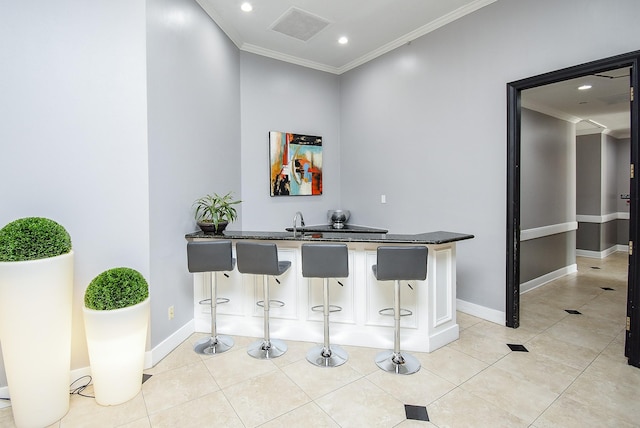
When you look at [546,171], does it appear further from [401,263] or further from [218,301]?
[218,301]

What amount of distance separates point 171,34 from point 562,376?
170 inches

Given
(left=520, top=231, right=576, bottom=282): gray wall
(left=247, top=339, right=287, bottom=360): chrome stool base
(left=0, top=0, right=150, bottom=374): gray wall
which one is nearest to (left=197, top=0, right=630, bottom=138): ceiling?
(left=0, top=0, right=150, bottom=374): gray wall

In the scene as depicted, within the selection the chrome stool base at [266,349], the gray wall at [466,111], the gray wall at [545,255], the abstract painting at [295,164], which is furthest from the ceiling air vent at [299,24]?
the gray wall at [545,255]

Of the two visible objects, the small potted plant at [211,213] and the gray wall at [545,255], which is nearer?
the small potted plant at [211,213]

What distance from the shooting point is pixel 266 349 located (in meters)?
2.83

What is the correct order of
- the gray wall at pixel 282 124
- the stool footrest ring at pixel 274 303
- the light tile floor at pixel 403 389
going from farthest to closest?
the gray wall at pixel 282 124, the stool footrest ring at pixel 274 303, the light tile floor at pixel 403 389

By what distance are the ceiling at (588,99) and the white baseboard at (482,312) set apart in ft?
9.05

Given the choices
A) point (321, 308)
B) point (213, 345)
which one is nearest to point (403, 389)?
point (321, 308)

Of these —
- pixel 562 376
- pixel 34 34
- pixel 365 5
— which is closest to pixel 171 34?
pixel 34 34

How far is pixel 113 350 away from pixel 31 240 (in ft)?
2.84

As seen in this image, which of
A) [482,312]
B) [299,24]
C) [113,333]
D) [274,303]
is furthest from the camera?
[299,24]

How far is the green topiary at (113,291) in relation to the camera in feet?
6.95

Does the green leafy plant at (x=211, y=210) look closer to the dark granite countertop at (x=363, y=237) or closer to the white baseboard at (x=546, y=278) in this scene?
the dark granite countertop at (x=363, y=237)

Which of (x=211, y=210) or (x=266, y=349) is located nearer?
(x=266, y=349)
